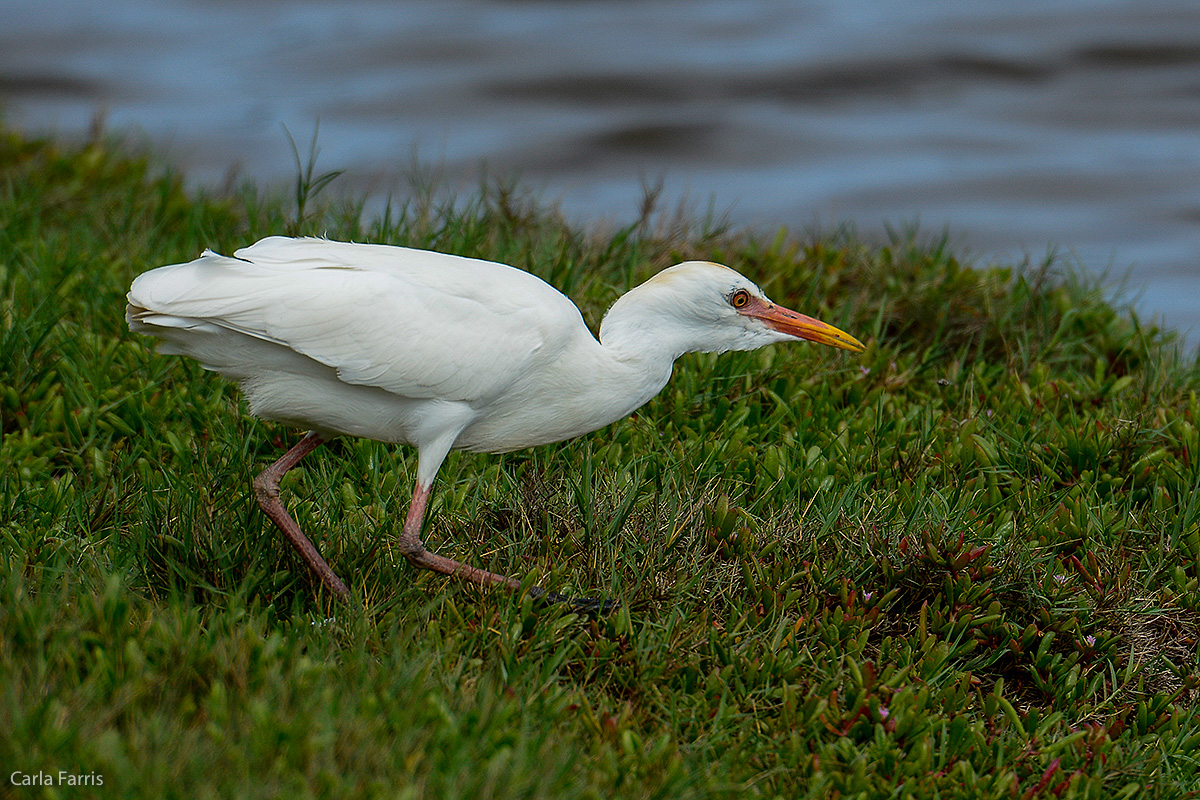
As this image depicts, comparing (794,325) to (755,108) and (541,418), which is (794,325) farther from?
(755,108)

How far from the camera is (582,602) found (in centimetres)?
371

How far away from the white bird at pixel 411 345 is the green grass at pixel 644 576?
0.97ft

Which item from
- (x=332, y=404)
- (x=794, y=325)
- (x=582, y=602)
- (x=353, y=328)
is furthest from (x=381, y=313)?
(x=794, y=325)

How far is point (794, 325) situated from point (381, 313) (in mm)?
1361

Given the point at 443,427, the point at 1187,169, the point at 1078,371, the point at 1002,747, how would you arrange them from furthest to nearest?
1. the point at 1187,169
2. the point at 1078,371
3. the point at 443,427
4. the point at 1002,747

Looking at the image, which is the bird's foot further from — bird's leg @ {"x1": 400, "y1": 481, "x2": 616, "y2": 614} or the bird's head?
the bird's head

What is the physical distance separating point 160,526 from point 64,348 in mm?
1420

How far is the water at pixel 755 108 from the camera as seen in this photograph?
11.0m

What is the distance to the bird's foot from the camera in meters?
3.69

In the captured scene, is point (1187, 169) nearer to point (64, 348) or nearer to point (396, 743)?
point (64, 348)

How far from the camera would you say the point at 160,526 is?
3920 millimetres

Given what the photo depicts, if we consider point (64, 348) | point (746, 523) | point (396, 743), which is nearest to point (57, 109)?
point (64, 348)

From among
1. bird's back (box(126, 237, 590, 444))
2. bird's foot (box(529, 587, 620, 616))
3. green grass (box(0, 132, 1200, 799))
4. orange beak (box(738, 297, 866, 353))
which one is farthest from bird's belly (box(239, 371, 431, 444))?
Result: orange beak (box(738, 297, 866, 353))

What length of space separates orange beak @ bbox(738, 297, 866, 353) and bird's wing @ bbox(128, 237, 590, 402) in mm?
644
